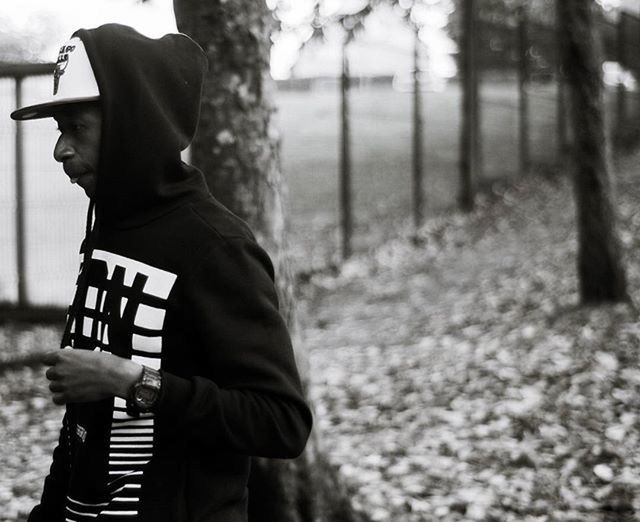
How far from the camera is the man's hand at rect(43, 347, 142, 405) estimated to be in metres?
1.85

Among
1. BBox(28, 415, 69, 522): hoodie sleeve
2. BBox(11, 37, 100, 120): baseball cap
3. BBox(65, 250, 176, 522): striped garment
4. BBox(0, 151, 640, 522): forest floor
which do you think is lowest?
BBox(0, 151, 640, 522): forest floor

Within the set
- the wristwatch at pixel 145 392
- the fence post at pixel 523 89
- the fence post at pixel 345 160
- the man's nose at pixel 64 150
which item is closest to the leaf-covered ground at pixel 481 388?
the fence post at pixel 345 160

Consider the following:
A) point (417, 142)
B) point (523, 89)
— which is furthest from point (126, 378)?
point (523, 89)

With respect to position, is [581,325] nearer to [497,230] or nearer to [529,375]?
[529,375]

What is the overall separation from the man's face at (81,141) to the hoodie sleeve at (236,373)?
1.13 ft

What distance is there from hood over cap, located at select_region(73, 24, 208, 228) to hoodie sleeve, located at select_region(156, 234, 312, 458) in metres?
0.20

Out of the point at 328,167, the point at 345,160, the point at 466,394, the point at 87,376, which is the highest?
the point at 328,167

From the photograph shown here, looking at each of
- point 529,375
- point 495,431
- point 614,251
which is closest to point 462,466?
point 495,431

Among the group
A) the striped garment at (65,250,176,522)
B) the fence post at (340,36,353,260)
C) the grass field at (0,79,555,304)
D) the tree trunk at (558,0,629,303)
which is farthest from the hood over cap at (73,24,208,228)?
the fence post at (340,36,353,260)

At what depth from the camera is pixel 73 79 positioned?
6.68 feet

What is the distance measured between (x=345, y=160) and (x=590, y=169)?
150 inches

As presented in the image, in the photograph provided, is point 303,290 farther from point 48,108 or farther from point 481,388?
point 48,108

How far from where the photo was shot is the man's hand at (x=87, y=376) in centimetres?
185

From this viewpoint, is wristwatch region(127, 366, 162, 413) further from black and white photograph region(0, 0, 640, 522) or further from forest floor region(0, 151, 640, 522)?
forest floor region(0, 151, 640, 522)
